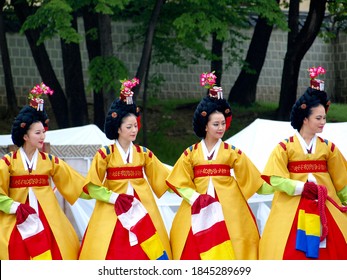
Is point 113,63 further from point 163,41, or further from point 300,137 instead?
A: point 300,137

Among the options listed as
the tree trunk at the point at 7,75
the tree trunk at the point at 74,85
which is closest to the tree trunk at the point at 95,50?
the tree trunk at the point at 74,85

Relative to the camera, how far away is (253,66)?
20.3 m

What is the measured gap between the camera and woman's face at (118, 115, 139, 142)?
31.2 feet

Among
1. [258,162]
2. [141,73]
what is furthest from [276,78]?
[258,162]

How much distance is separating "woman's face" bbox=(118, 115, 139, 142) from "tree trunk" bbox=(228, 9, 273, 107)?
1001 cm

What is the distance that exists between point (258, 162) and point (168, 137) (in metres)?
7.16

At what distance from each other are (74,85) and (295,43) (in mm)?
3805

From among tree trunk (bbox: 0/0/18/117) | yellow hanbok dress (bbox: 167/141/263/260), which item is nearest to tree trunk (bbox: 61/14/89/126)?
tree trunk (bbox: 0/0/18/117)

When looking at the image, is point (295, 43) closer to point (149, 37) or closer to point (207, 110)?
point (149, 37)

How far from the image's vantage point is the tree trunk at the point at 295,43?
18.1 metres

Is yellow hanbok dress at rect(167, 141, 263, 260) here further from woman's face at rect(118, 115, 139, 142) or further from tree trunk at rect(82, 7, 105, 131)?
tree trunk at rect(82, 7, 105, 131)

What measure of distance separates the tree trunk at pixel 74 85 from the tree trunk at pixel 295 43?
3469 mm

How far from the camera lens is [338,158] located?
9.37 m

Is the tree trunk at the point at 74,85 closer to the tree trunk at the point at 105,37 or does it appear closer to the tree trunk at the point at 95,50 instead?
the tree trunk at the point at 95,50
